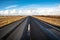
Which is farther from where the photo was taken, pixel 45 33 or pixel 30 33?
pixel 45 33

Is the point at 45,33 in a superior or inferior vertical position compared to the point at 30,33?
inferior
